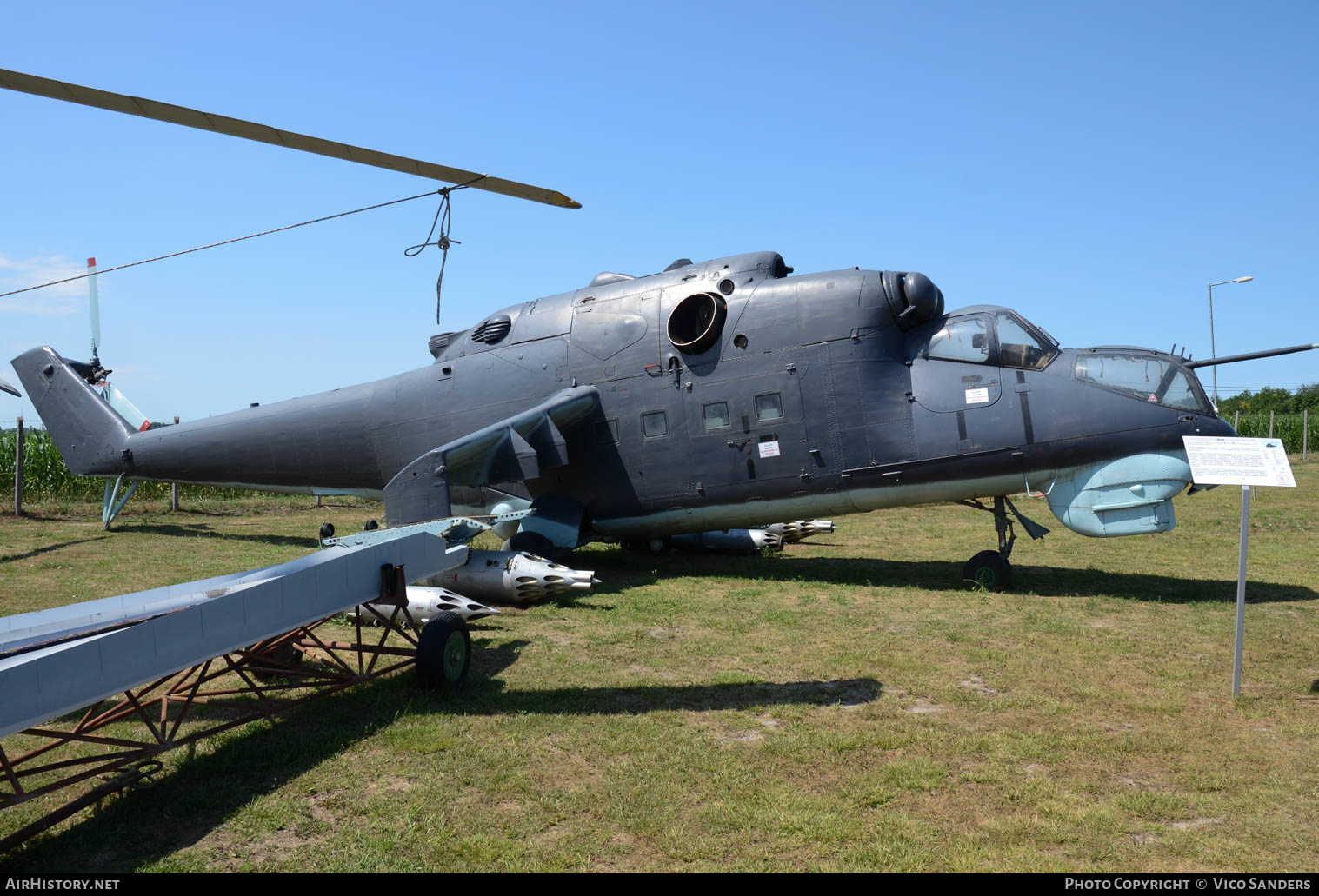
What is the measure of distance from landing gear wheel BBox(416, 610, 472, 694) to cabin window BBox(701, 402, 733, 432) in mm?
6154

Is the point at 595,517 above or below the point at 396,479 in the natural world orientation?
below

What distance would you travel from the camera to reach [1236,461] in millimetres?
7516

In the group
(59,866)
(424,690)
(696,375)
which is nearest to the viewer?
(59,866)

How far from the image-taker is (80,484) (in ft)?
84.1

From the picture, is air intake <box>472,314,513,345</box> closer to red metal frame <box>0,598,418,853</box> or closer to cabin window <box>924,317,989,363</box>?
red metal frame <box>0,598,418,853</box>

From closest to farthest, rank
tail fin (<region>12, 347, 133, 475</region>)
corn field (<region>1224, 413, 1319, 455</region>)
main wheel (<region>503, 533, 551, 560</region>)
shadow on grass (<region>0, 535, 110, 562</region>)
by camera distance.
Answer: main wheel (<region>503, 533, 551, 560</region>) < shadow on grass (<region>0, 535, 110, 562</region>) < tail fin (<region>12, 347, 133, 475</region>) < corn field (<region>1224, 413, 1319, 455</region>)

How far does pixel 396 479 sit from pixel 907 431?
7.49 m

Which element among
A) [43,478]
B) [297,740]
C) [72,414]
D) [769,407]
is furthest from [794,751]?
[43,478]

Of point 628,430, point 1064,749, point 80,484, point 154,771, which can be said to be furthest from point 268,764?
point 80,484

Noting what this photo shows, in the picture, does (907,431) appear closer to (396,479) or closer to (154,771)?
(396,479)

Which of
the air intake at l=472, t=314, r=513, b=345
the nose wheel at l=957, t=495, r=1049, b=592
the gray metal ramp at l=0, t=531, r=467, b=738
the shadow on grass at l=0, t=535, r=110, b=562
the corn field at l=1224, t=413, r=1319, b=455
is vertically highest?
the air intake at l=472, t=314, r=513, b=345

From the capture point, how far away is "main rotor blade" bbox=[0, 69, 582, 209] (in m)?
7.19

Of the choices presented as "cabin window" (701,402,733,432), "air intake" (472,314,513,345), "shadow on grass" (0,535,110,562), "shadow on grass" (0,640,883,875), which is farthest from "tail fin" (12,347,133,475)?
"shadow on grass" (0,640,883,875)

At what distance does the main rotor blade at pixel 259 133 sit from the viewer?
7191mm
